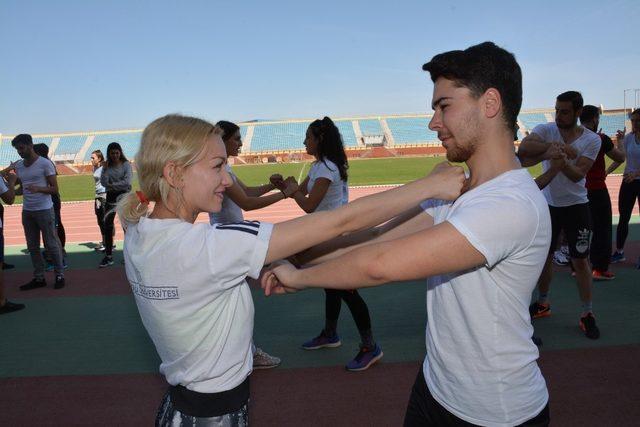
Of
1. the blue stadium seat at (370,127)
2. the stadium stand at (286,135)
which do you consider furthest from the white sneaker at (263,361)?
the blue stadium seat at (370,127)

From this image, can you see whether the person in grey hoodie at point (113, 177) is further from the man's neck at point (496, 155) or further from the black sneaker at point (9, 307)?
the man's neck at point (496, 155)

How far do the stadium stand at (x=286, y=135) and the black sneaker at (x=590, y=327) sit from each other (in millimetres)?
59016

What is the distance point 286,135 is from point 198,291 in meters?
73.8

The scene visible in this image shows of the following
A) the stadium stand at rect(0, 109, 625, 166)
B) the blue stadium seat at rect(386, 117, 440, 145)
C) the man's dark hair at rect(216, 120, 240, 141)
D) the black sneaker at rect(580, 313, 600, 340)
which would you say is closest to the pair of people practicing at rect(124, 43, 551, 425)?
the man's dark hair at rect(216, 120, 240, 141)

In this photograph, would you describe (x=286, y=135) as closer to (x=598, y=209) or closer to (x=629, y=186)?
(x=629, y=186)

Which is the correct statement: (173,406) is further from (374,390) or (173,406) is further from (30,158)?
(30,158)

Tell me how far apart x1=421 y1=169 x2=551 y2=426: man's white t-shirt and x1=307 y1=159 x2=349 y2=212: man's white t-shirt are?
2.77 metres

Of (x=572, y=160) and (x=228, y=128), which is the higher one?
(x=228, y=128)

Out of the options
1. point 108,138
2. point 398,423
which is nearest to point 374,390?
point 398,423

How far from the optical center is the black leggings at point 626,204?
714 cm

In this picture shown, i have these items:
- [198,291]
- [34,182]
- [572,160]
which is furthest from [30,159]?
[572,160]

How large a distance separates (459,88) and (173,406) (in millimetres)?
1428

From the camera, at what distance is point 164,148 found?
152 centimetres

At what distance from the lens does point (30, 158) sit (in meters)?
7.09
